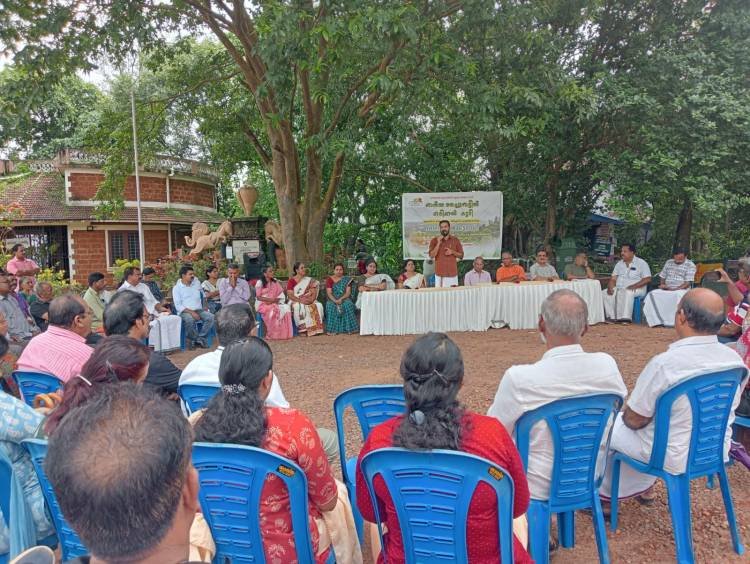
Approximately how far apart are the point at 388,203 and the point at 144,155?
228 inches

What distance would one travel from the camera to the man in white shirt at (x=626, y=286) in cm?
905

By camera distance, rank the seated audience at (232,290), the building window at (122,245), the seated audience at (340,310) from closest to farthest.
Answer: the seated audience at (232,290) → the seated audience at (340,310) → the building window at (122,245)

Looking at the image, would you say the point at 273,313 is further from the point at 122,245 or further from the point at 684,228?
the point at 122,245

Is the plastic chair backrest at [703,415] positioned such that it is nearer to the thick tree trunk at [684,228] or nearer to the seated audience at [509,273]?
the seated audience at [509,273]

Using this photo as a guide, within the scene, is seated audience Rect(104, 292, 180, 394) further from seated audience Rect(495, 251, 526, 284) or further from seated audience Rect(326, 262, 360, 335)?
seated audience Rect(495, 251, 526, 284)

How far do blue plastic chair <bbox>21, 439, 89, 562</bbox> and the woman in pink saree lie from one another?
6.49 metres

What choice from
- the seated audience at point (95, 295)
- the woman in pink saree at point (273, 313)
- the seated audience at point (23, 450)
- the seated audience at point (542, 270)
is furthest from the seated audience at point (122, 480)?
the seated audience at point (542, 270)

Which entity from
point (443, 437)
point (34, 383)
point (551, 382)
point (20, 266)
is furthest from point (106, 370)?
point (20, 266)

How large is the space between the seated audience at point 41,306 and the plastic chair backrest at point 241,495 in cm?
645

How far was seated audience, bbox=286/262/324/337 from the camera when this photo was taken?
888cm

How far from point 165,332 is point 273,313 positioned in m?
1.67

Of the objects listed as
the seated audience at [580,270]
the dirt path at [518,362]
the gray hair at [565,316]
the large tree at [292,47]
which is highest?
the large tree at [292,47]

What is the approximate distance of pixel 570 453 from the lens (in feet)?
7.77

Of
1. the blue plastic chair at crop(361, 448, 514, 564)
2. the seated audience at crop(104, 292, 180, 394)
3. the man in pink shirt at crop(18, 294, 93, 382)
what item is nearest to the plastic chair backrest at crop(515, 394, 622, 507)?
the blue plastic chair at crop(361, 448, 514, 564)
